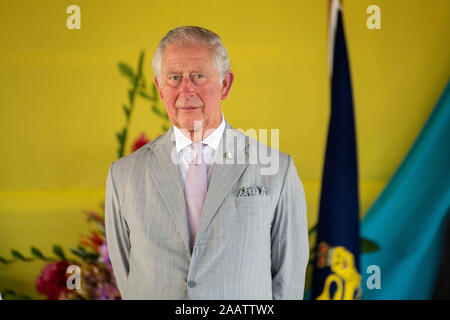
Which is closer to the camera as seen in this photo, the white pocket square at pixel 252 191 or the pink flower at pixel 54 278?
the white pocket square at pixel 252 191

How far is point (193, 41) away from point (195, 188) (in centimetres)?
48

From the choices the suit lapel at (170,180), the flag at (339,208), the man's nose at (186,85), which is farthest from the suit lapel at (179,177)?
the flag at (339,208)

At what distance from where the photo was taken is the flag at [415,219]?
2.32 metres

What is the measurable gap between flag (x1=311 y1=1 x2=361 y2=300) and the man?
53cm

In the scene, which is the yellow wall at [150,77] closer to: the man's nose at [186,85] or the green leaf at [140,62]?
the green leaf at [140,62]

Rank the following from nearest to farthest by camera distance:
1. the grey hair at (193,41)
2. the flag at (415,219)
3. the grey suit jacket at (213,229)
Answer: the grey suit jacket at (213,229) → the grey hair at (193,41) → the flag at (415,219)

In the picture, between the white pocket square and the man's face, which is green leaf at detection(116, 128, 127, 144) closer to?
the man's face

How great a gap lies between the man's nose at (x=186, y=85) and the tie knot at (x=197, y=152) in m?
0.18

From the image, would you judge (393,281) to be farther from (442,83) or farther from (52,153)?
(52,153)

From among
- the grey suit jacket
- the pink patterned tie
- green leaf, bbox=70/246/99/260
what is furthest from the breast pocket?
green leaf, bbox=70/246/99/260

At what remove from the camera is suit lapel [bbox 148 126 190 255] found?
1.69 metres

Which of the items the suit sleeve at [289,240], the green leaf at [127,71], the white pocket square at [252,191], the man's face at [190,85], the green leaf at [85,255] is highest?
the green leaf at [127,71]
